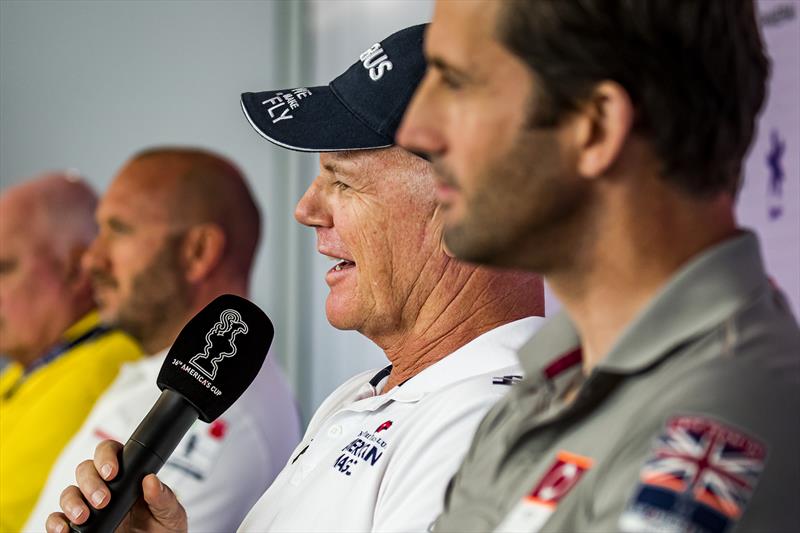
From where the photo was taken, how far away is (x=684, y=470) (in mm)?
626

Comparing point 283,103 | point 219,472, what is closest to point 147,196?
point 219,472

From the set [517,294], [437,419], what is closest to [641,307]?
[437,419]

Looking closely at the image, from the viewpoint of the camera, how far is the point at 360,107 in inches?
54.1

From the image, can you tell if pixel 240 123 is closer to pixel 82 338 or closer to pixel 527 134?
pixel 82 338

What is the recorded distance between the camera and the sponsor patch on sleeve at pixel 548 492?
72 cm

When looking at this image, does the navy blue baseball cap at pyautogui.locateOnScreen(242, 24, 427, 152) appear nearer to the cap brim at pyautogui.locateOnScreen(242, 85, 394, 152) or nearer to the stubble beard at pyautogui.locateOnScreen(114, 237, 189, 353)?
the cap brim at pyautogui.locateOnScreen(242, 85, 394, 152)

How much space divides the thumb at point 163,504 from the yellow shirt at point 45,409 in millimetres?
1193

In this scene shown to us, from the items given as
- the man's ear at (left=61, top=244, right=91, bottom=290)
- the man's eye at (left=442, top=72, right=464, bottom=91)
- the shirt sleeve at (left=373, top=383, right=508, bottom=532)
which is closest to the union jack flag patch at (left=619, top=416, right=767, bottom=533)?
the man's eye at (left=442, top=72, right=464, bottom=91)

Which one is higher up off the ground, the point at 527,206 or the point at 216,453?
the point at 527,206

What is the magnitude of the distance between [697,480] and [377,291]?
2.60 ft

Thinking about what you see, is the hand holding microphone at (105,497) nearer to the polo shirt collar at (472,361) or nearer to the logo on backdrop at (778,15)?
the polo shirt collar at (472,361)

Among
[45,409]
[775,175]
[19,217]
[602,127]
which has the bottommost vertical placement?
[45,409]

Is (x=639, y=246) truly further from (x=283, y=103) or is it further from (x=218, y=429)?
(x=218, y=429)

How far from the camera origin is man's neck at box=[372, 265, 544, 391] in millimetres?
1350
